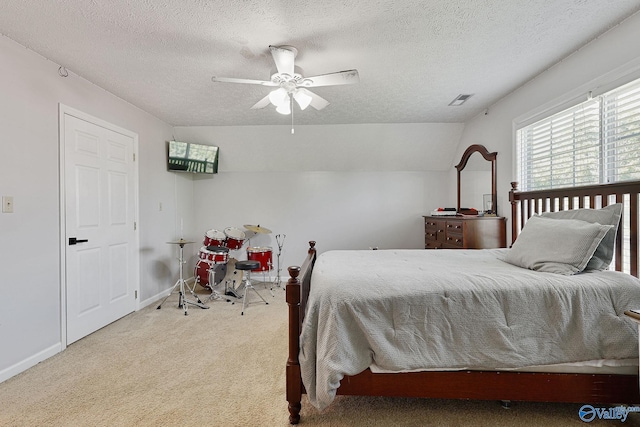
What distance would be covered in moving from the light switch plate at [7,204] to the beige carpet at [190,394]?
47.0 inches

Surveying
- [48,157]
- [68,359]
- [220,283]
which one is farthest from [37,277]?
[220,283]

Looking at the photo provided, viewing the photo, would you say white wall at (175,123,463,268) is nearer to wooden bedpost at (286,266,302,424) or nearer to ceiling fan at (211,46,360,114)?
ceiling fan at (211,46,360,114)

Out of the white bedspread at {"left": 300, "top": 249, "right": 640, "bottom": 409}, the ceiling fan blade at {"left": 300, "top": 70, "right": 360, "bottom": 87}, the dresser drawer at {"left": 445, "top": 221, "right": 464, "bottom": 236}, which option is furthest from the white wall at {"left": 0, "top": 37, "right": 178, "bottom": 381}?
the dresser drawer at {"left": 445, "top": 221, "right": 464, "bottom": 236}

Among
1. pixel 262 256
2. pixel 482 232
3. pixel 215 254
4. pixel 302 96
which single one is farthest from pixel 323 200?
pixel 302 96

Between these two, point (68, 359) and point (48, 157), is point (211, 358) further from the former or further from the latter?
point (48, 157)

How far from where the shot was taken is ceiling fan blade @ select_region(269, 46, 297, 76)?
2217 mm

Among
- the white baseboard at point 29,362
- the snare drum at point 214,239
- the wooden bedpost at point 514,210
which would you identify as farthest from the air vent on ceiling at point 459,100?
the white baseboard at point 29,362

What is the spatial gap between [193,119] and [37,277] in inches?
101

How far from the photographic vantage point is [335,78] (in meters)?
2.23

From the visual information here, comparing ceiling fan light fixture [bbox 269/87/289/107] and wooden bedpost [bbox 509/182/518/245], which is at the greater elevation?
ceiling fan light fixture [bbox 269/87/289/107]

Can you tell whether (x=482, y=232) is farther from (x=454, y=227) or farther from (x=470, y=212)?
(x=470, y=212)

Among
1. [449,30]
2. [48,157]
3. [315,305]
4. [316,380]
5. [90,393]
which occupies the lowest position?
[90,393]

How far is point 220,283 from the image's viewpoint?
14.6ft

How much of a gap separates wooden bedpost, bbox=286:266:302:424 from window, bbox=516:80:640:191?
7.82 ft
